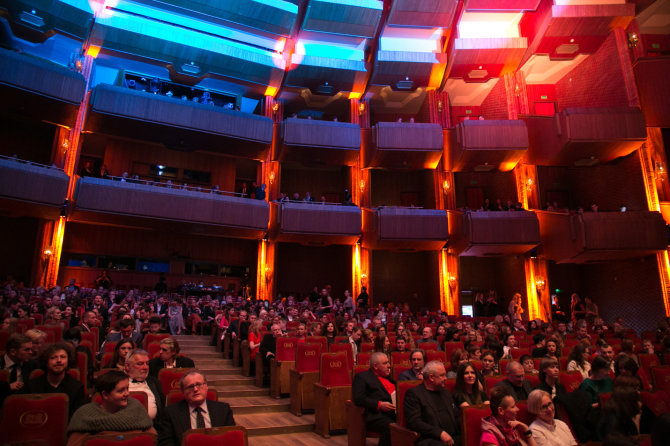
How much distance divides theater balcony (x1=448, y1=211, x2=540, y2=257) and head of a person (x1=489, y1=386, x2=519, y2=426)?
11086mm

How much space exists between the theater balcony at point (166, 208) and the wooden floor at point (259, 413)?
254 inches

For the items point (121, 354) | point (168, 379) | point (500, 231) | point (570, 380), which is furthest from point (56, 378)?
point (500, 231)

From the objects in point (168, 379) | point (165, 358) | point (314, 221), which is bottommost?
point (168, 379)

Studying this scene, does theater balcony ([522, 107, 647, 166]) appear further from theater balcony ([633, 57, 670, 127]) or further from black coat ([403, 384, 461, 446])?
black coat ([403, 384, 461, 446])

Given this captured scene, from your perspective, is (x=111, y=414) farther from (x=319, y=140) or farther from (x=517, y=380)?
(x=319, y=140)

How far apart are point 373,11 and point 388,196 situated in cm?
650

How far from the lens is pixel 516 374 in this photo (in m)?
3.50

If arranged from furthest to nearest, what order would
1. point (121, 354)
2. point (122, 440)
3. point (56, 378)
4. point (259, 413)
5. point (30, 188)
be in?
point (30, 188), point (259, 413), point (121, 354), point (56, 378), point (122, 440)

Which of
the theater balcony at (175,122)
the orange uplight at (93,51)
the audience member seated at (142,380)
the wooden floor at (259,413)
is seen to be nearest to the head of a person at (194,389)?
the audience member seated at (142,380)

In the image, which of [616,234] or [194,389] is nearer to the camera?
[194,389]

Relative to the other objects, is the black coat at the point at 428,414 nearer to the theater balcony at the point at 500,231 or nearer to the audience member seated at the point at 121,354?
the audience member seated at the point at 121,354

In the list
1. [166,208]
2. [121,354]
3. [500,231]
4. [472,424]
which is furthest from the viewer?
[500,231]

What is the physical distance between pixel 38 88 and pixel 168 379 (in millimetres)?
10585

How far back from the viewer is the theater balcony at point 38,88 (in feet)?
35.6
